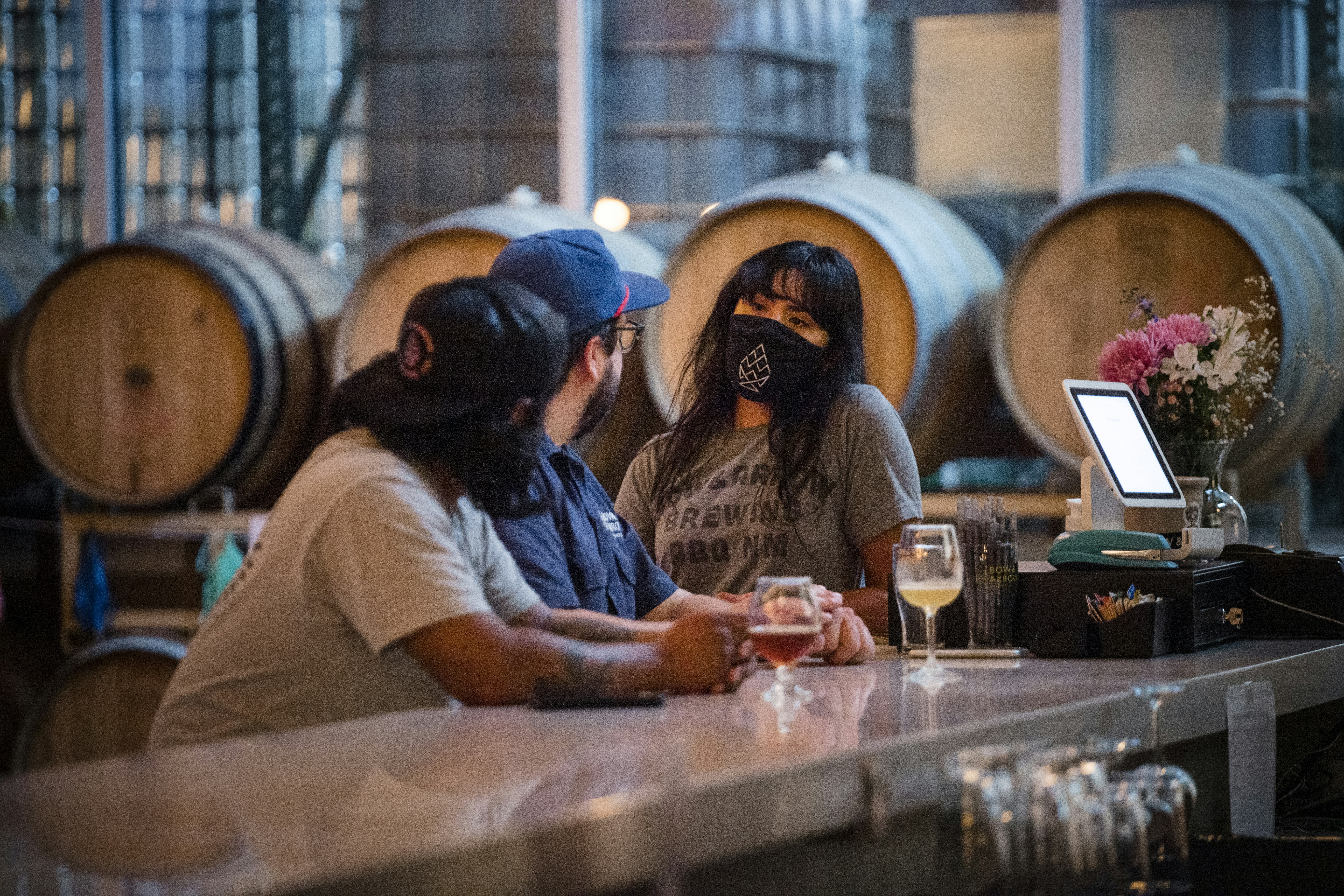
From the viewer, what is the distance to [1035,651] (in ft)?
7.26

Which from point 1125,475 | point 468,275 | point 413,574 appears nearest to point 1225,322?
point 1125,475

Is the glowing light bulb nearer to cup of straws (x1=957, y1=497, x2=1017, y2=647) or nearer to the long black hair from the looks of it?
the long black hair

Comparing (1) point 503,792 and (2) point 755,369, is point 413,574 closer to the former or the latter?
(1) point 503,792

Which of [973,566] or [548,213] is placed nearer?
[973,566]

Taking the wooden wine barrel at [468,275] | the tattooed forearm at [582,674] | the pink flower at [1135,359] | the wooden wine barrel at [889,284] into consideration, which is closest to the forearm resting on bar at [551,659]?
the tattooed forearm at [582,674]

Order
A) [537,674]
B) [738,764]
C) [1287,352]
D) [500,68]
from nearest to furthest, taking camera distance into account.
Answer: [738,764]
[537,674]
[1287,352]
[500,68]

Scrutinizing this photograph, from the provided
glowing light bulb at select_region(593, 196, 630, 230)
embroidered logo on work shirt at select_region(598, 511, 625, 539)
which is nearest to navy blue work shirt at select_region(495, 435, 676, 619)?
embroidered logo on work shirt at select_region(598, 511, 625, 539)

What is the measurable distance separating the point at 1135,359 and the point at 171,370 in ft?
9.92

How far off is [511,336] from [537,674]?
37 centimetres

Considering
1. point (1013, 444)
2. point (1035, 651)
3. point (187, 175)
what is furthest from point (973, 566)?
point (187, 175)

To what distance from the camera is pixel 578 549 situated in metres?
2.18

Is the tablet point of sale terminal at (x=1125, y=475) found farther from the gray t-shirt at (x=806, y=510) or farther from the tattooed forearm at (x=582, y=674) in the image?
the tattooed forearm at (x=582, y=674)

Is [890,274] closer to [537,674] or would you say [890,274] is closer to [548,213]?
[548,213]

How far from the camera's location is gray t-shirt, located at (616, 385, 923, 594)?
2496 mm
